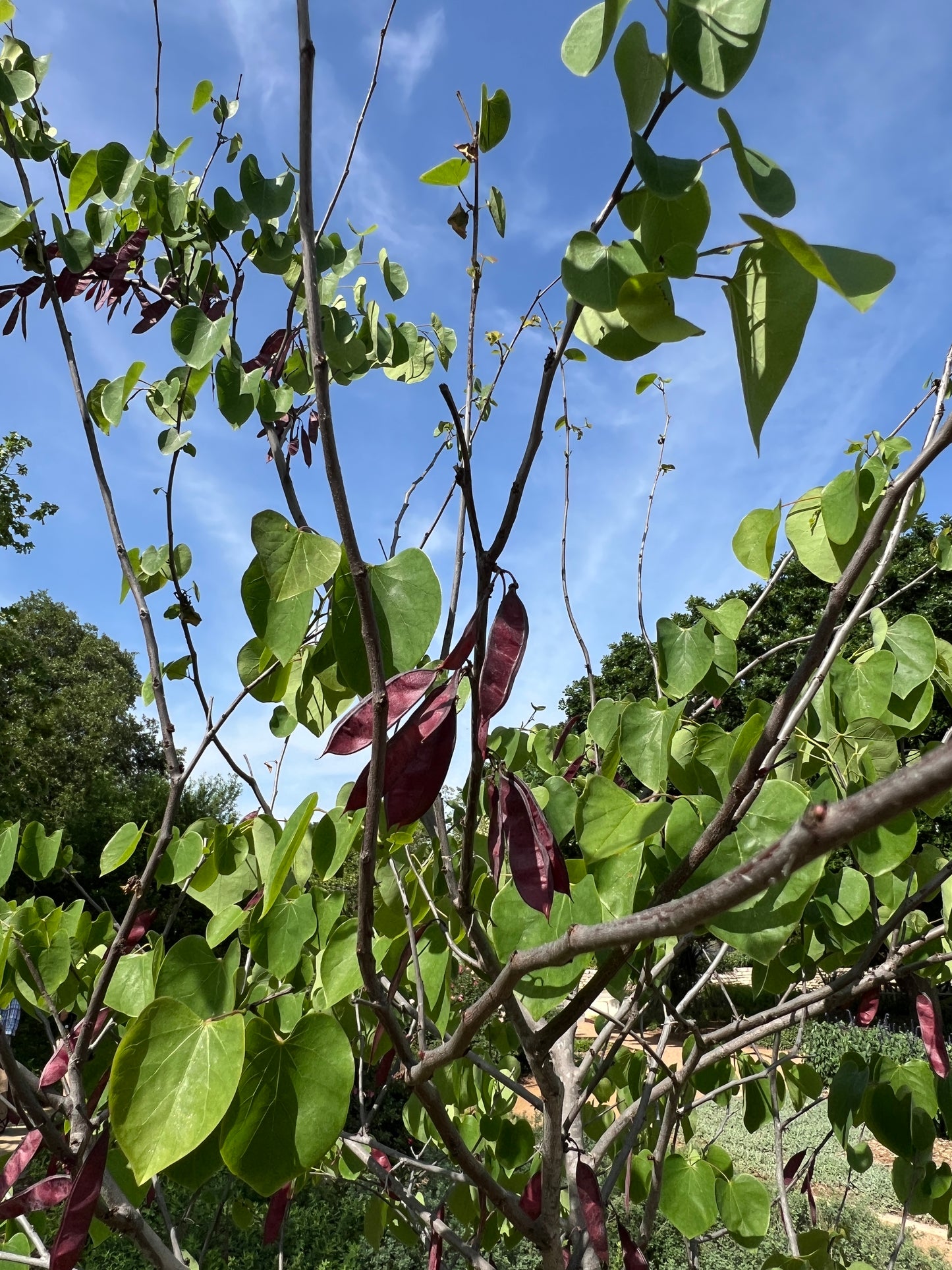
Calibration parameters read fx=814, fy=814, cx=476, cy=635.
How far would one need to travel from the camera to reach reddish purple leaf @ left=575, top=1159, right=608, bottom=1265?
38.7 inches

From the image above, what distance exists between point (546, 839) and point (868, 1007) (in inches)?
37.9

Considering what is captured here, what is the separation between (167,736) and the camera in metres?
Answer: 0.99

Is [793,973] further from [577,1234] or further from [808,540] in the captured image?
[808,540]

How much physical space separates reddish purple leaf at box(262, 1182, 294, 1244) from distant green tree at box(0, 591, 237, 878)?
7856mm

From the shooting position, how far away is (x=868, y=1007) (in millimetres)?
1229

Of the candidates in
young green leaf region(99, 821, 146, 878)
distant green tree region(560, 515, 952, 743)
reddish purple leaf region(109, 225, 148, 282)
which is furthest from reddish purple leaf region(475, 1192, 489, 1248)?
distant green tree region(560, 515, 952, 743)

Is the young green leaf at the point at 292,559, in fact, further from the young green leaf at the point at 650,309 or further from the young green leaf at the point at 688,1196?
the young green leaf at the point at 688,1196

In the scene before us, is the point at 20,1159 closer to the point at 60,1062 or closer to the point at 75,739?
the point at 60,1062

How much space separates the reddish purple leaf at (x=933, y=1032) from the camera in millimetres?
1079

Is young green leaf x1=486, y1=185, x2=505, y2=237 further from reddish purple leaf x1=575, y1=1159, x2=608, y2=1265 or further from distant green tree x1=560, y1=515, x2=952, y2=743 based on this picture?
distant green tree x1=560, y1=515, x2=952, y2=743

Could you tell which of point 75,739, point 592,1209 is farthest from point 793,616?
point 75,739

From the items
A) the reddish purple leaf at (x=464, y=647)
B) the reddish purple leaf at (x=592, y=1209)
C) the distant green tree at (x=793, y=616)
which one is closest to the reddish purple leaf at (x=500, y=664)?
the reddish purple leaf at (x=464, y=647)

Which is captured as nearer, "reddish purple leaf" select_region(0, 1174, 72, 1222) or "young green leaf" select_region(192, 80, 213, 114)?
"reddish purple leaf" select_region(0, 1174, 72, 1222)

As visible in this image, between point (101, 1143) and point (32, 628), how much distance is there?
954 inches
